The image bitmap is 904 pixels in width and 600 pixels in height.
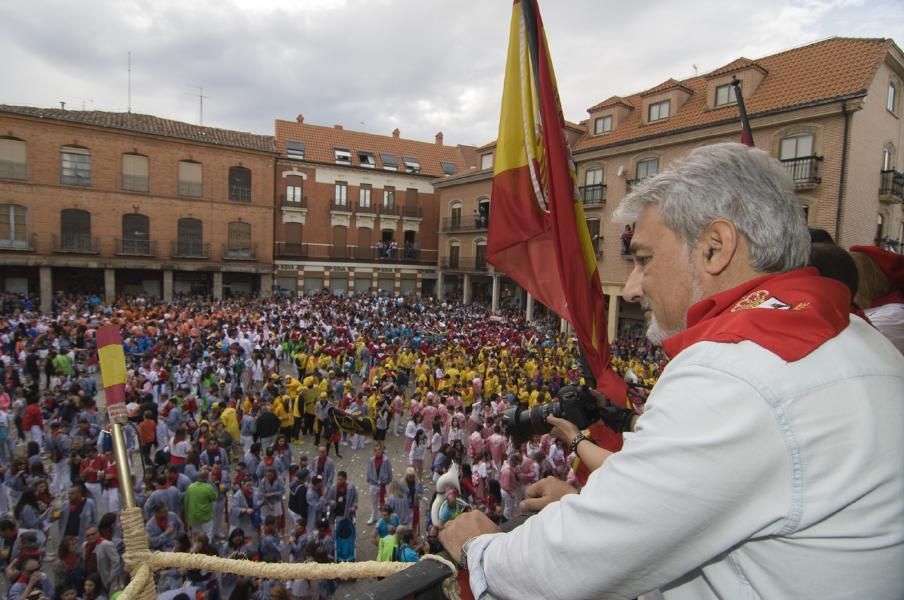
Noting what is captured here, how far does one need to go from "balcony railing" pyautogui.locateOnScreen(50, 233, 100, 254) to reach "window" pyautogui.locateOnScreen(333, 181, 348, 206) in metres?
14.9

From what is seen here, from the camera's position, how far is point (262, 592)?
565cm

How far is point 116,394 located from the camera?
87.4 inches

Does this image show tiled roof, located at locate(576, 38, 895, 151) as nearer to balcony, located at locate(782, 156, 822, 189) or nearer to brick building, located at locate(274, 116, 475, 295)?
balcony, located at locate(782, 156, 822, 189)

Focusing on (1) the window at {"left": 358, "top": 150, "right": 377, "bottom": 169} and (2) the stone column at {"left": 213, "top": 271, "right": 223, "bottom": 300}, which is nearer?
(2) the stone column at {"left": 213, "top": 271, "right": 223, "bottom": 300}

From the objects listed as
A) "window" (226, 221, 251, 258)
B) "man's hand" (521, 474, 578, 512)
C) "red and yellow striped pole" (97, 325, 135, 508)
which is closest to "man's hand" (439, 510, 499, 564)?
"man's hand" (521, 474, 578, 512)

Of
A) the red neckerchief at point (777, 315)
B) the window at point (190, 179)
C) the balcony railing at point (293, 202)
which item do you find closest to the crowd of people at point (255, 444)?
the red neckerchief at point (777, 315)

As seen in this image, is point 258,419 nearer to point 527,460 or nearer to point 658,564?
point 527,460

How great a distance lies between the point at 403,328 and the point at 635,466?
21631mm

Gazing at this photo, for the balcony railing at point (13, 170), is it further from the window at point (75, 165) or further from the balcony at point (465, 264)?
the balcony at point (465, 264)

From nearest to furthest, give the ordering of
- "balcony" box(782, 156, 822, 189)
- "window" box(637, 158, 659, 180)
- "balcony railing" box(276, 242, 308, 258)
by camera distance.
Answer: "balcony" box(782, 156, 822, 189), "window" box(637, 158, 659, 180), "balcony railing" box(276, 242, 308, 258)

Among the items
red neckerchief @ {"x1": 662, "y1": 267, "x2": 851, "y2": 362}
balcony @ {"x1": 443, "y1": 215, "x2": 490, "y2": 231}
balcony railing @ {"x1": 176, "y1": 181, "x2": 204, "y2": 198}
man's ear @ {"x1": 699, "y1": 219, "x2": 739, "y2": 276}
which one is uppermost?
balcony railing @ {"x1": 176, "y1": 181, "x2": 204, "y2": 198}

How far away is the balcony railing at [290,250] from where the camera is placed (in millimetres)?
35438

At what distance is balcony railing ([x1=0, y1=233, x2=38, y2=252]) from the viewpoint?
1102 inches

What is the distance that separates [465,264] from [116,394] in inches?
1327
